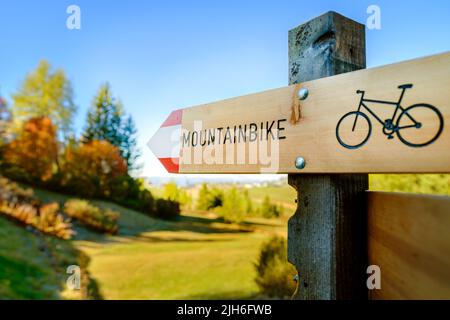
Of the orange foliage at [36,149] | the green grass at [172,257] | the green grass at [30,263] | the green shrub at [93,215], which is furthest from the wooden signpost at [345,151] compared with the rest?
the orange foliage at [36,149]

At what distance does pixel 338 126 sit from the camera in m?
0.56

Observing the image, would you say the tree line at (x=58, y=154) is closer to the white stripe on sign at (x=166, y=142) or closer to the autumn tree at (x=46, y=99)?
the autumn tree at (x=46, y=99)

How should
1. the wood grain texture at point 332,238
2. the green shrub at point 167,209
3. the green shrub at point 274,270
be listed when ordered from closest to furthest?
the wood grain texture at point 332,238 < the green shrub at point 274,270 < the green shrub at point 167,209

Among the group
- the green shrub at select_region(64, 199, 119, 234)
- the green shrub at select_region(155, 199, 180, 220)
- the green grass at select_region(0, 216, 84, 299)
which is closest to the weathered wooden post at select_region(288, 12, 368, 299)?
the green grass at select_region(0, 216, 84, 299)

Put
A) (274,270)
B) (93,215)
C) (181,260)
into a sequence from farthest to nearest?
(93,215)
(181,260)
(274,270)

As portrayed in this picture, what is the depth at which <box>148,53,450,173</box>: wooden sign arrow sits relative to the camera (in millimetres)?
461

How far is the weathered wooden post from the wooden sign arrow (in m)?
0.07

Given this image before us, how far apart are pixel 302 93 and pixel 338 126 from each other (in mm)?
108

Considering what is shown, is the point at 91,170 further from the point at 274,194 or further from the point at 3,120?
the point at 274,194

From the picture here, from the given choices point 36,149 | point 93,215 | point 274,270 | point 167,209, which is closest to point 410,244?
point 274,270

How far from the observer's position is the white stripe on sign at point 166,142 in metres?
0.89

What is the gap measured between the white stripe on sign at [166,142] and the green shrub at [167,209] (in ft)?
14.2

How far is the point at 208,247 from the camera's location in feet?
15.5
